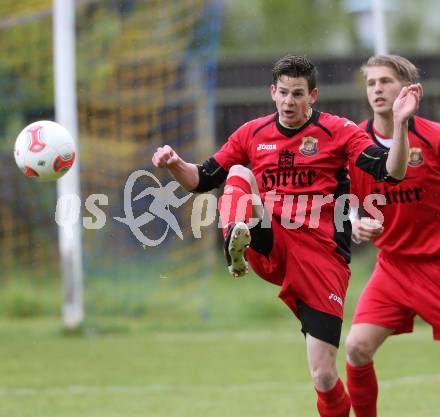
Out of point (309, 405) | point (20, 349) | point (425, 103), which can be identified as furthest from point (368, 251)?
point (309, 405)

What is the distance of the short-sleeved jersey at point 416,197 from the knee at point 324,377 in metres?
1.09

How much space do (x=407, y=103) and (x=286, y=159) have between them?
80 cm

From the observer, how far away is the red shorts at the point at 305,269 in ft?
17.5

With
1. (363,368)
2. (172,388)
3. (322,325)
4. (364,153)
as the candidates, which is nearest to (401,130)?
(364,153)

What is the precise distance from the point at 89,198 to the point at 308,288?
6973mm

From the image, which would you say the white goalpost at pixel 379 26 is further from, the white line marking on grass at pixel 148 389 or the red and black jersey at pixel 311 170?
the red and black jersey at pixel 311 170

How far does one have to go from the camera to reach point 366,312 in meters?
5.93

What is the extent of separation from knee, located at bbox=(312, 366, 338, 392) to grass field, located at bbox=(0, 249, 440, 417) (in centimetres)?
125

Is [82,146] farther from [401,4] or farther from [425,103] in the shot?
[401,4]

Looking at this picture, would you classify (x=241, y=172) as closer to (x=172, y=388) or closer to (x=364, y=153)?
(x=364, y=153)

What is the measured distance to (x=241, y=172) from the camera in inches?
212

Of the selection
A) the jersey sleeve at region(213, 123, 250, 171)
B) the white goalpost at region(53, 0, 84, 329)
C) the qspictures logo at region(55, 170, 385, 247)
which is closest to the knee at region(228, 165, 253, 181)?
the qspictures logo at region(55, 170, 385, 247)

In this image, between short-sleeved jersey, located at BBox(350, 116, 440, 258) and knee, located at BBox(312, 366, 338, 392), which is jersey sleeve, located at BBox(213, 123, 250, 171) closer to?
short-sleeved jersey, located at BBox(350, 116, 440, 258)

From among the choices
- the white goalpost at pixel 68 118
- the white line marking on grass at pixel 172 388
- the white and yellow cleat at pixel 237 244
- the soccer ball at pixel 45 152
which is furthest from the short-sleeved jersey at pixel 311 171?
the white goalpost at pixel 68 118
